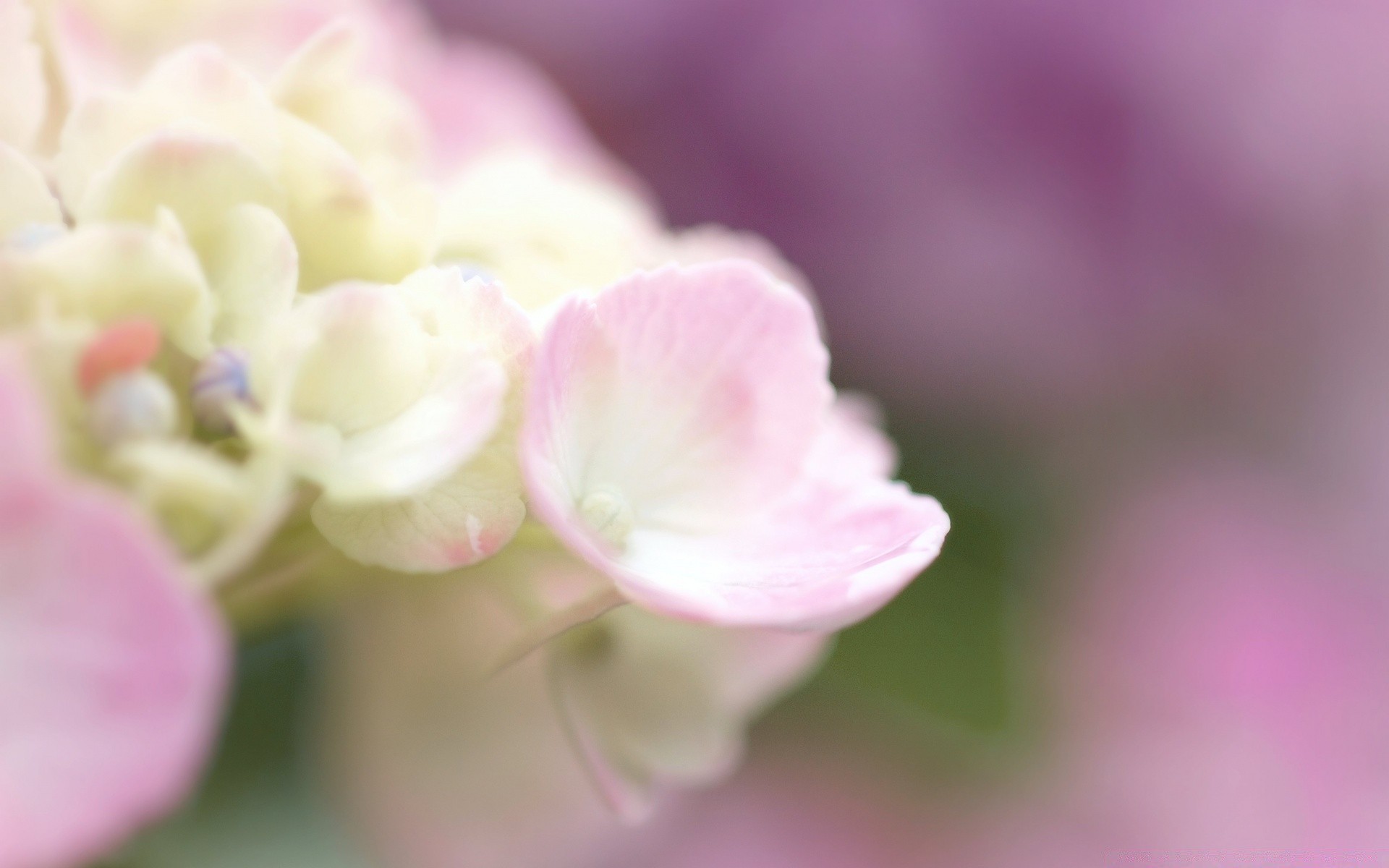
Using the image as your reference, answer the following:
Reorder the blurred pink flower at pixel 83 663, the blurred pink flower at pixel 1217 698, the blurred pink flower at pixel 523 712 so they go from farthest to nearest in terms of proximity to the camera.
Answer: the blurred pink flower at pixel 1217 698 < the blurred pink flower at pixel 523 712 < the blurred pink flower at pixel 83 663

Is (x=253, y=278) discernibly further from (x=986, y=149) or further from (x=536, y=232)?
(x=986, y=149)

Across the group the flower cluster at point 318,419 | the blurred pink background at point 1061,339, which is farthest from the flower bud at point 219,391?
the blurred pink background at point 1061,339

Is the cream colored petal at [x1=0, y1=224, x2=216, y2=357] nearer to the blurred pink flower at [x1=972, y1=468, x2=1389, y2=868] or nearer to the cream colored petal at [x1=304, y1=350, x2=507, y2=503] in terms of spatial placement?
the cream colored petal at [x1=304, y1=350, x2=507, y2=503]

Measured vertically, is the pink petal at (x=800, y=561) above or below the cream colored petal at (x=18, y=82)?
below

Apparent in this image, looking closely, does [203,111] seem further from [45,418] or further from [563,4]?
[563,4]

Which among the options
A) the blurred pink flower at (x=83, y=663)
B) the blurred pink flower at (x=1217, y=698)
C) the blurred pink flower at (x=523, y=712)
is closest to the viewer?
the blurred pink flower at (x=83, y=663)

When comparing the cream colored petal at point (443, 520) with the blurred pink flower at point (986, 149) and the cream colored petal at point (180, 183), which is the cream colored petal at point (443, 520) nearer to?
the cream colored petal at point (180, 183)

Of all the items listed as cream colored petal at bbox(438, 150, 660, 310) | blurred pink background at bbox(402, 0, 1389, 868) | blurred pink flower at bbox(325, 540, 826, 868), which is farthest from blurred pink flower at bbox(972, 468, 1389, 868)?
cream colored petal at bbox(438, 150, 660, 310)

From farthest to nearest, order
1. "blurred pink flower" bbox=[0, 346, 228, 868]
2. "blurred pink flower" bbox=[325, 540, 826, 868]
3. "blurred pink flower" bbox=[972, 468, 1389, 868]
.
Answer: "blurred pink flower" bbox=[972, 468, 1389, 868] → "blurred pink flower" bbox=[325, 540, 826, 868] → "blurred pink flower" bbox=[0, 346, 228, 868]
